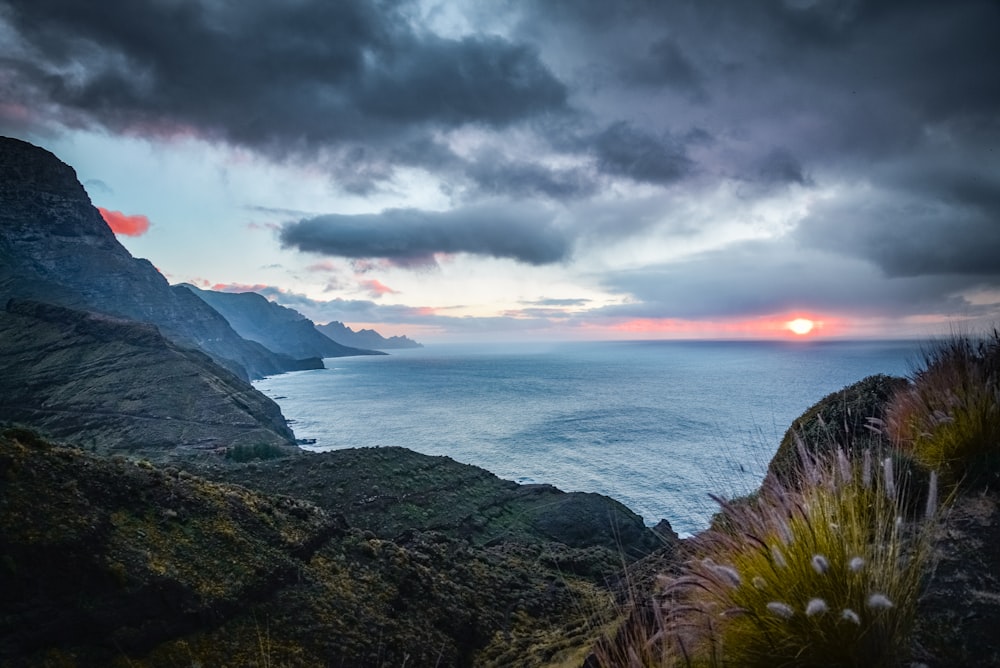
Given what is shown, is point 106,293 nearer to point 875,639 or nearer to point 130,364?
point 130,364

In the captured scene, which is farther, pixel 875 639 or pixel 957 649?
pixel 957 649

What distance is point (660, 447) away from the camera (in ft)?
191

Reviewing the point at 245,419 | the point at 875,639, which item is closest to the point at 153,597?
the point at 875,639

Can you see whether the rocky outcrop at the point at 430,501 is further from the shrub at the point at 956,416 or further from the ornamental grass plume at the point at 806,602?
the ornamental grass plume at the point at 806,602

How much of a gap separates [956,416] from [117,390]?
71.8 metres

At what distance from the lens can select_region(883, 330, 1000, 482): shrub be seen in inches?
194

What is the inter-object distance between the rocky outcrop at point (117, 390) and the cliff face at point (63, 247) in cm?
4418

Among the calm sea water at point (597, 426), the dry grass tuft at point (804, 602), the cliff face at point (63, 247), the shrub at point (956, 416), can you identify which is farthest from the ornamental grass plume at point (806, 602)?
the cliff face at point (63, 247)

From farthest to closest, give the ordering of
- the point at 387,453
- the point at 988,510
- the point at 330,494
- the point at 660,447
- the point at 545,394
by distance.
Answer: the point at 545,394 → the point at 660,447 → the point at 387,453 → the point at 330,494 → the point at 988,510

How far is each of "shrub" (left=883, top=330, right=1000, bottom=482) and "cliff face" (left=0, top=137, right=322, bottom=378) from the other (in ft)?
430

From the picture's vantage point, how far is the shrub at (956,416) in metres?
4.92

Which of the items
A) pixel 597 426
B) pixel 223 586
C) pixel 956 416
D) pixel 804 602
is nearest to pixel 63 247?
pixel 597 426

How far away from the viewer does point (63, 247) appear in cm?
12900

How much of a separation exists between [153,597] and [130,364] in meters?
71.7
